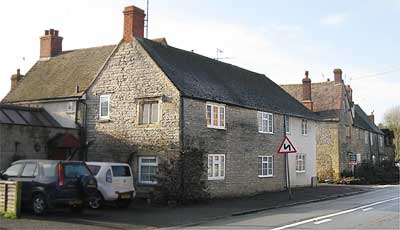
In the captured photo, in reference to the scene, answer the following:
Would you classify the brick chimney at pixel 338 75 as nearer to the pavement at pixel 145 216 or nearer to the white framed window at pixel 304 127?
the white framed window at pixel 304 127

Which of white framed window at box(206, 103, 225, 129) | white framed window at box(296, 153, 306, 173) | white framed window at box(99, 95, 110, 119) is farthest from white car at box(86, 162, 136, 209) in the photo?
white framed window at box(296, 153, 306, 173)

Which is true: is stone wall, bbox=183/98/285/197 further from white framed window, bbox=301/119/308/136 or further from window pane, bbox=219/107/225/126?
white framed window, bbox=301/119/308/136

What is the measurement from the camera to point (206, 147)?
2392 cm

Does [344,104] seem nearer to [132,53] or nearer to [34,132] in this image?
[132,53]

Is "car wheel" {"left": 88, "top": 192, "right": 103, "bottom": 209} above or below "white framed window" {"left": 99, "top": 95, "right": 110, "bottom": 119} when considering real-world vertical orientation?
below

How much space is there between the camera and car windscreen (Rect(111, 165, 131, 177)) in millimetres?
19203

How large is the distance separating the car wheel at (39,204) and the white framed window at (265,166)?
605 inches

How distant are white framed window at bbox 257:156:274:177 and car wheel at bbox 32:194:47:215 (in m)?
15.4

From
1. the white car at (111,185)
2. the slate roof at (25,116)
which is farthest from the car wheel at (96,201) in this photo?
the slate roof at (25,116)

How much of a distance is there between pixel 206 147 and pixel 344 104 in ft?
95.1

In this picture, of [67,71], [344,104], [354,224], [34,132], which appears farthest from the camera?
[344,104]

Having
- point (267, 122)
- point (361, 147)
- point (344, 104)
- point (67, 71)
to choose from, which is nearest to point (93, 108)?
point (67, 71)

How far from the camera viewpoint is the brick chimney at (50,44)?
110ft

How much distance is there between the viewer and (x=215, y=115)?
24984 mm
